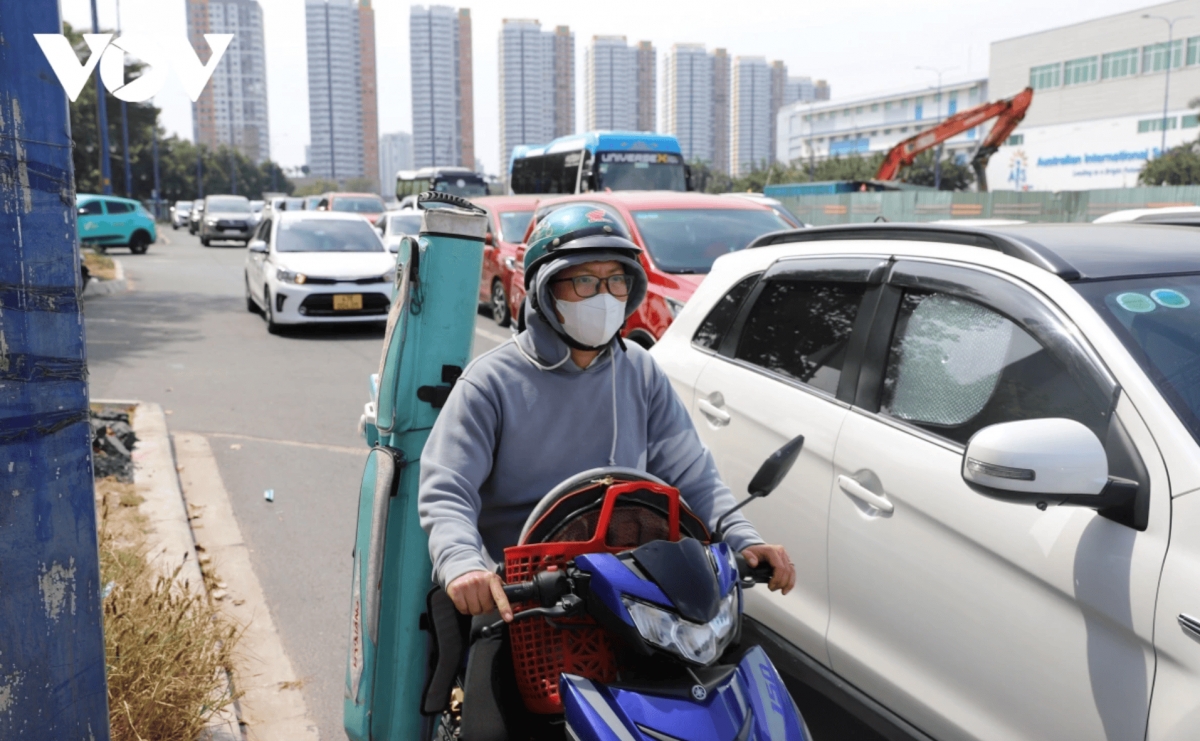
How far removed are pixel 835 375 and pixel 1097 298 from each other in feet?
3.08

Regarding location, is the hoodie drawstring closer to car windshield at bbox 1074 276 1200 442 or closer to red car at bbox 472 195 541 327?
car windshield at bbox 1074 276 1200 442

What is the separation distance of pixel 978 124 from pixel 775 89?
134m

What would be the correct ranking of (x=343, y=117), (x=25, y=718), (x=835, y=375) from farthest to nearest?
(x=343, y=117)
(x=835, y=375)
(x=25, y=718)

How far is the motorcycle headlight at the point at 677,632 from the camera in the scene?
1.99 metres

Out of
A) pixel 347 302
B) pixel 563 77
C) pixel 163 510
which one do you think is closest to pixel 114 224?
pixel 347 302

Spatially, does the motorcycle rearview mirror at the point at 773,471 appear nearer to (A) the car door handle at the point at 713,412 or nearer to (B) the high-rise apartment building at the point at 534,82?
(A) the car door handle at the point at 713,412

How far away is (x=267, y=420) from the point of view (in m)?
8.71

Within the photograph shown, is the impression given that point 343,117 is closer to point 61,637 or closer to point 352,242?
point 352,242

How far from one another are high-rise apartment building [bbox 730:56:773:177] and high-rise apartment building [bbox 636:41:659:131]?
23952mm

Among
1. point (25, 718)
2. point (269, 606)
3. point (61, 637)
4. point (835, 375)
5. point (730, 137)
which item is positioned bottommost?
point (269, 606)

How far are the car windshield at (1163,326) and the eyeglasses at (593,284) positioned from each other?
1.21 metres

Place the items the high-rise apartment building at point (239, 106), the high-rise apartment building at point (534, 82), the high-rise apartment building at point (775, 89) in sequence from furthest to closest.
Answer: the high-rise apartment building at point (775, 89) < the high-rise apartment building at point (534, 82) < the high-rise apartment building at point (239, 106)

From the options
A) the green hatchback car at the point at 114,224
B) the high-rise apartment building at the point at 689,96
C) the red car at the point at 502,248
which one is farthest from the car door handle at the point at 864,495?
the high-rise apartment building at the point at 689,96

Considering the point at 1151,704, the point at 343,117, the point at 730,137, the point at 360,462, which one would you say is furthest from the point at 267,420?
the point at 730,137
